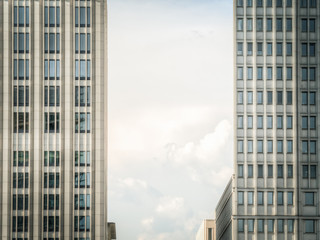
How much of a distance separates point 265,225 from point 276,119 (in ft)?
61.7

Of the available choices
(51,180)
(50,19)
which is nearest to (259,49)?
(50,19)

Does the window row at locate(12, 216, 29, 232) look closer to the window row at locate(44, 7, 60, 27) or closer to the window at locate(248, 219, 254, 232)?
the window row at locate(44, 7, 60, 27)

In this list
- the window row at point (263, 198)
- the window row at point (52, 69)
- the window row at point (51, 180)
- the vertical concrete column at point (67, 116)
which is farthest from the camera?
the window row at point (263, 198)

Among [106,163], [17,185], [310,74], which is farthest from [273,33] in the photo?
[17,185]

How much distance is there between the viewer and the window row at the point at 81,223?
146 meters

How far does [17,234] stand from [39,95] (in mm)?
23335

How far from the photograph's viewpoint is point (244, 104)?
158 m

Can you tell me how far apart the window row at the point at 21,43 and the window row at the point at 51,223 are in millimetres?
28506

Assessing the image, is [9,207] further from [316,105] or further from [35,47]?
[316,105]

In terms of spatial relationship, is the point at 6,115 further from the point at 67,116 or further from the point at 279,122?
the point at 279,122

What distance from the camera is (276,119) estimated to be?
15788cm

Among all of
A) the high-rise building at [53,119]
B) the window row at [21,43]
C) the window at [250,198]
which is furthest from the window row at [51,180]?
the window at [250,198]

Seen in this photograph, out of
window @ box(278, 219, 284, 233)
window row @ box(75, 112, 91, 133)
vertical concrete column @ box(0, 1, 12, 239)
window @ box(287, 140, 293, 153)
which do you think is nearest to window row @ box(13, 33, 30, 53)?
vertical concrete column @ box(0, 1, 12, 239)

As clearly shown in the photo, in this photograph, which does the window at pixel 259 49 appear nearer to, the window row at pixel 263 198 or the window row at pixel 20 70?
the window row at pixel 263 198
